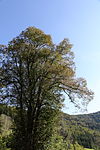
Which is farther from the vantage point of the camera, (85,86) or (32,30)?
(32,30)

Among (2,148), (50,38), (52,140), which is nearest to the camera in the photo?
(2,148)

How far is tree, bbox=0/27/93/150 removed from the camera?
53.5 ft

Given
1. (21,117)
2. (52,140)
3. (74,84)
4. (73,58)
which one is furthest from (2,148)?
(73,58)

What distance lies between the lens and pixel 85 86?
16531mm

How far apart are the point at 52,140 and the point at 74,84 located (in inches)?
212

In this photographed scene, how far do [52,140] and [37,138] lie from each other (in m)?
1.44

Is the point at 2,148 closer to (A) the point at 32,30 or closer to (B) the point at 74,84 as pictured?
(B) the point at 74,84

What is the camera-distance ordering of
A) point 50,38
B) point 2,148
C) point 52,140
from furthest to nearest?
point 50,38
point 52,140
point 2,148

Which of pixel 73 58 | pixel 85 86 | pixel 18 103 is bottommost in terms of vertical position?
pixel 18 103

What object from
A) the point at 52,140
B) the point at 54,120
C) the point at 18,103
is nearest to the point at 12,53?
the point at 18,103

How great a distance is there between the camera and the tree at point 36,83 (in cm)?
1631

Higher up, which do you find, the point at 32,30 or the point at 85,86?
the point at 32,30

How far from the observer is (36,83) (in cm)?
1716

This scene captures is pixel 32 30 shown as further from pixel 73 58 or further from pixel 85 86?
pixel 85 86
